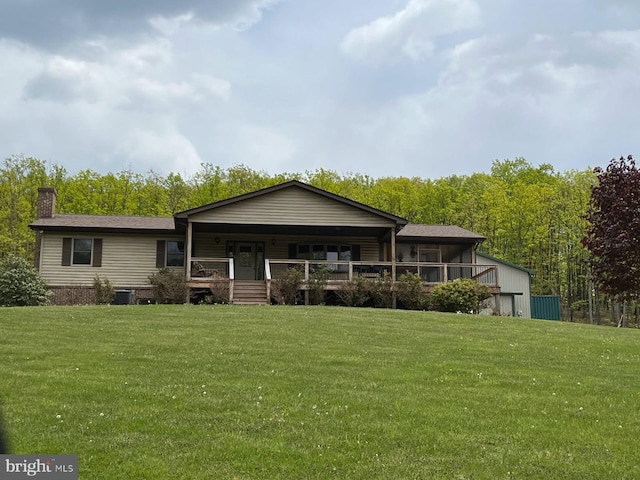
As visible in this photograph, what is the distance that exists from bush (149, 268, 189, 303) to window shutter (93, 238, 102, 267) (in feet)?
15.0

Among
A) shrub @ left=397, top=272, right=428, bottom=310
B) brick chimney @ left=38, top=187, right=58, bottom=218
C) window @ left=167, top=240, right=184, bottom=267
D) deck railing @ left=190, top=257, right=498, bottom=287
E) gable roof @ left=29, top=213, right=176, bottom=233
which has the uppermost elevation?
brick chimney @ left=38, top=187, right=58, bottom=218

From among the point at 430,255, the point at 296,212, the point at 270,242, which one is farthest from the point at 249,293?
the point at 430,255

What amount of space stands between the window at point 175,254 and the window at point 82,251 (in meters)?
3.36

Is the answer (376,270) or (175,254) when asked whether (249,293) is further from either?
(376,270)

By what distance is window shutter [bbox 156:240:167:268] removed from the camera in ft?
85.0

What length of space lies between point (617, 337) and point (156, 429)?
12.1 m

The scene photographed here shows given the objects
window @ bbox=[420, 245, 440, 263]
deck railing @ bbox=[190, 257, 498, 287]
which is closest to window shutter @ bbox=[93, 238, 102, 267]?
deck railing @ bbox=[190, 257, 498, 287]

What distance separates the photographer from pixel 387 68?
23.5 meters

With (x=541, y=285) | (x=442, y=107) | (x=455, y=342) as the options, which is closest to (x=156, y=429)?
(x=455, y=342)

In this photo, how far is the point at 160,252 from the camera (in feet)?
85.5

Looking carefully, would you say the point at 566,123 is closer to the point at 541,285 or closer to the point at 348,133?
the point at 348,133

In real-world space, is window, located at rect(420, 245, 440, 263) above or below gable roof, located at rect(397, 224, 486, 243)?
below

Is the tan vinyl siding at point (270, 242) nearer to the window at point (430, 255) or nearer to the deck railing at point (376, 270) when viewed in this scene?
the deck railing at point (376, 270)

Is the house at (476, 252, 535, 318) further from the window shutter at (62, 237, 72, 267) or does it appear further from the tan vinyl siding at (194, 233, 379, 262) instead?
the window shutter at (62, 237, 72, 267)
